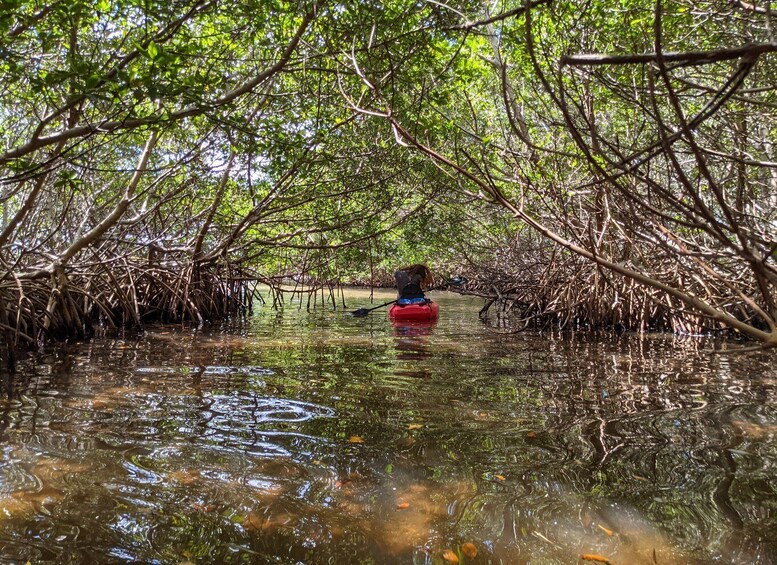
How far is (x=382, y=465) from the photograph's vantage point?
2.51m

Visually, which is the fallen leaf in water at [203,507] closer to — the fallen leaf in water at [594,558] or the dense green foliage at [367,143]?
the fallen leaf in water at [594,558]

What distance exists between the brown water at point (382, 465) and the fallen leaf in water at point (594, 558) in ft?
0.13

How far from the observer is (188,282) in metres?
8.88

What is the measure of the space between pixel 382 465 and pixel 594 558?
1027mm

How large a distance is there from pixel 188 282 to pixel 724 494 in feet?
27.0

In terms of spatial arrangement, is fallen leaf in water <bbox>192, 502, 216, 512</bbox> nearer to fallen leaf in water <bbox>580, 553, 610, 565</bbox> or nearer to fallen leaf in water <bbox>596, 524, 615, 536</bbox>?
fallen leaf in water <bbox>580, 553, 610, 565</bbox>

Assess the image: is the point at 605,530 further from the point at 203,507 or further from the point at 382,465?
the point at 203,507

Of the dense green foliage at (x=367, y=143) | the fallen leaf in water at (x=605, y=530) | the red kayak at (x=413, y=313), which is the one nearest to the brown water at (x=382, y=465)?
the fallen leaf in water at (x=605, y=530)

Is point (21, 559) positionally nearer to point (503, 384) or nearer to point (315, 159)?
point (503, 384)

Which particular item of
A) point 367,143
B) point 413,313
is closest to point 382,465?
point 367,143

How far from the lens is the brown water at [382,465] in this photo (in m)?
1.84

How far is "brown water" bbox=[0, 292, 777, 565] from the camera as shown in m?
1.84

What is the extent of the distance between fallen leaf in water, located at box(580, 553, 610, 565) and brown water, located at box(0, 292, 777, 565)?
41 mm

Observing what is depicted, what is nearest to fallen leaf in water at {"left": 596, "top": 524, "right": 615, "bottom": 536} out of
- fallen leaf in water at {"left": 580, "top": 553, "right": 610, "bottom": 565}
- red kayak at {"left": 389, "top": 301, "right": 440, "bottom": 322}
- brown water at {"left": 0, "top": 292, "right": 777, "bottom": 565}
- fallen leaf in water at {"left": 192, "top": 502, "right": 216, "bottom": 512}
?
brown water at {"left": 0, "top": 292, "right": 777, "bottom": 565}
